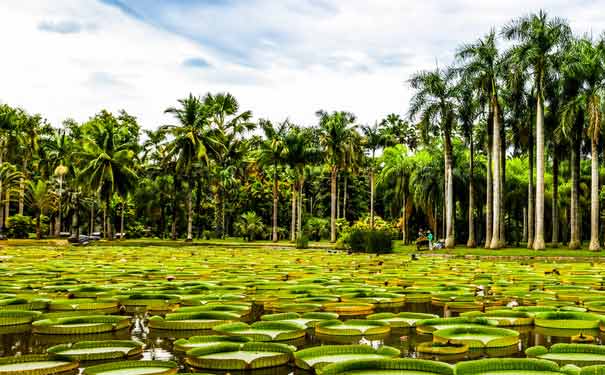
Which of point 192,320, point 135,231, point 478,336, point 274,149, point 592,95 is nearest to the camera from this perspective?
point 478,336

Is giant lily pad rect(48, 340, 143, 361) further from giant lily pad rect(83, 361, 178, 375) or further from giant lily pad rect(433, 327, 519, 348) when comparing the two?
giant lily pad rect(433, 327, 519, 348)

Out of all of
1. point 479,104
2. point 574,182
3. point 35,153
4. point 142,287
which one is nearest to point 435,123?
point 479,104

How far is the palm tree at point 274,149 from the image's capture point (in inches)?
1940

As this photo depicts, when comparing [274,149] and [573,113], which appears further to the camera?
[274,149]

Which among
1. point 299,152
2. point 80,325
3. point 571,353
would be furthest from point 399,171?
point 571,353

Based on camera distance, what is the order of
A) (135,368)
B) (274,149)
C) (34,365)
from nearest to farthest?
(135,368) → (34,365) → (274,149)

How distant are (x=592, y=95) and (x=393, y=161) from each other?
18.4 m

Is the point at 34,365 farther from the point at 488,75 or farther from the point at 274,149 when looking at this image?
the point at 274,149

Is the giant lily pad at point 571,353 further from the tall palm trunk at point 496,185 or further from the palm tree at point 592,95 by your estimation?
the tall palm trunk at point 496,185

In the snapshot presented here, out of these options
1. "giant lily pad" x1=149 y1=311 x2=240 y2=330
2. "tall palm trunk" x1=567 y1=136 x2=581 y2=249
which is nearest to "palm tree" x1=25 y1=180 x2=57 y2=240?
"tall palm trunk" x1=567 y1=136 x2=581 y2=249

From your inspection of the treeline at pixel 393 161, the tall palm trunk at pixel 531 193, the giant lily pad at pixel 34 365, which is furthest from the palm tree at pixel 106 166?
the giant lily pad at pixel 34 365

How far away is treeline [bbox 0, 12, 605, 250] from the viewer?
31672 mm

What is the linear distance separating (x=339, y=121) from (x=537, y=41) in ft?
67.4

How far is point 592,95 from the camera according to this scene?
30.2 m
